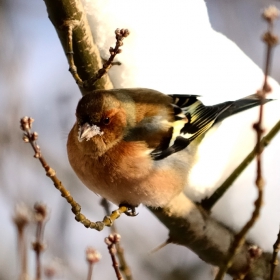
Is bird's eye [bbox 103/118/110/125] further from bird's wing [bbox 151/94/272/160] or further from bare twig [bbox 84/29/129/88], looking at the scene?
bird's wing [bbox 151/94/272/160]

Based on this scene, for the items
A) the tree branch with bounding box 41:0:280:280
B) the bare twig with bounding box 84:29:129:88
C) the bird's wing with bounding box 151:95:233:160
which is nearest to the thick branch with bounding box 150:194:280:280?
the tree branch with bounding box 41:0:280:280

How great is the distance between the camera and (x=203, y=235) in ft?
3.78

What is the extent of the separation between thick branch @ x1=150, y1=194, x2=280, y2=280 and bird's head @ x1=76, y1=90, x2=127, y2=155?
0.28 m

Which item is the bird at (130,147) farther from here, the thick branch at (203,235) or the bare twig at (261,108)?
the bare twig at (261,108)

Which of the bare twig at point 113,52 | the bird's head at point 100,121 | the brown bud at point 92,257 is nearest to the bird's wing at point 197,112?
the bird's head at point 100,121

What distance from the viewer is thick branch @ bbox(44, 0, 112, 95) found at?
2.96 feet

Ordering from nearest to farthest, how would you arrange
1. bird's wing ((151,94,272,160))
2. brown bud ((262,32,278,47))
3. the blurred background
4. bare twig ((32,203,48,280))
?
brown bud ((262,32,278,47))
bare twig ((32,203,48,280))
bird's wing ((151,94,272,160))
the blurred background

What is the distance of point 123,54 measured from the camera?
122 centimetres

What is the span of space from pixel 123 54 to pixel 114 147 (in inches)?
13.5

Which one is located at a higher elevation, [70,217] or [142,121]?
[142,121]

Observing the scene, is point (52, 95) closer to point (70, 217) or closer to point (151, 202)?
point (70, 217)

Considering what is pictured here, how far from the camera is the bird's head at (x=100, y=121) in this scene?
101 cm

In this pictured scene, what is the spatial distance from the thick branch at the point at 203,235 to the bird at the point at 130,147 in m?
0.05

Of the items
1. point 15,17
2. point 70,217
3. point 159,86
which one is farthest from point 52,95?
point 159,86
